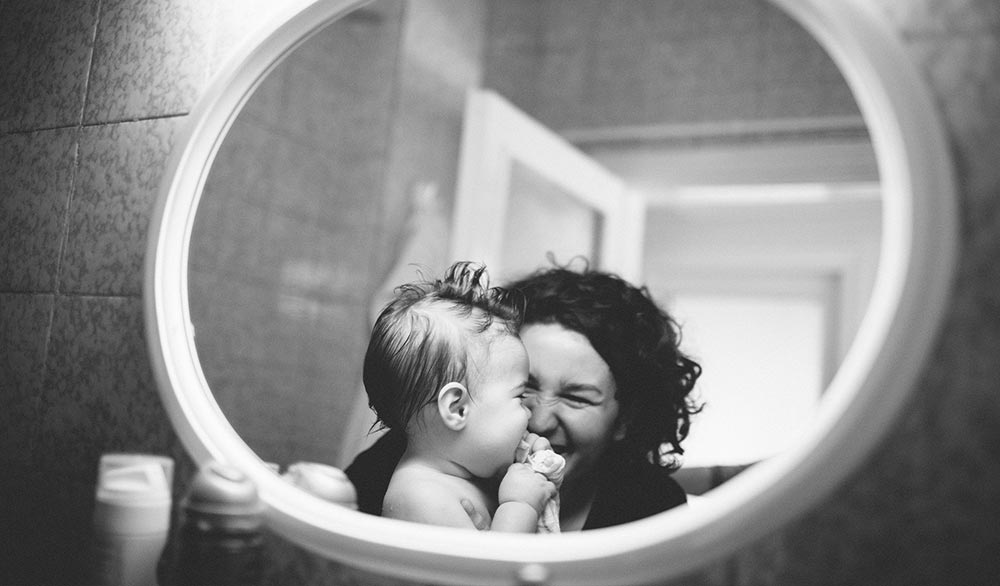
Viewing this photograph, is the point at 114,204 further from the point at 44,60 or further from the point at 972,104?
the point at 972,104

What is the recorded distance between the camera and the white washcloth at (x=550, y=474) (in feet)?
2.38

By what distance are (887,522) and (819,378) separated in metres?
0.23

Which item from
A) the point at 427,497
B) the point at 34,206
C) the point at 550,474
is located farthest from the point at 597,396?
the point at 34,206

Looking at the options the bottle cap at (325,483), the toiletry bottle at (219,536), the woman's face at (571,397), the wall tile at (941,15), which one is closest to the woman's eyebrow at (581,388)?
the woman's face at (571,397)

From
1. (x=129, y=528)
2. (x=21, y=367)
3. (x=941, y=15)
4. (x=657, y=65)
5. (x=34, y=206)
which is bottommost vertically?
(x=129, y=528)

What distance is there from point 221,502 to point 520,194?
1128 millimetres

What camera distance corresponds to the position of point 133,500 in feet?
2.09

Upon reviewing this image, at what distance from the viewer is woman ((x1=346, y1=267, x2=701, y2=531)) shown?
0.81 m

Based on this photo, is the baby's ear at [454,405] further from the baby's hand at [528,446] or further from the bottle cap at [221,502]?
the bottle cap at [221,502]

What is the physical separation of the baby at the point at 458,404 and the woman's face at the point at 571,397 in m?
0.03

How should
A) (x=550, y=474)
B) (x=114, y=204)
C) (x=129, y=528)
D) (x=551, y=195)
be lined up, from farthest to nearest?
(x=551, y=195) < (x=114, y=204) < (x=550, y=474) < (x=129, y=528)

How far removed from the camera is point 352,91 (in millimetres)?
1199

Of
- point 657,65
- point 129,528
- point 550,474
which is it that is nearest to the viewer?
point 129,528

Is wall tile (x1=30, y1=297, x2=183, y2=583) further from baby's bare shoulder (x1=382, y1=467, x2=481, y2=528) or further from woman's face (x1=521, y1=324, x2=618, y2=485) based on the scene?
woman's face (x1=521, y1=324, x2=618, y2=485)
